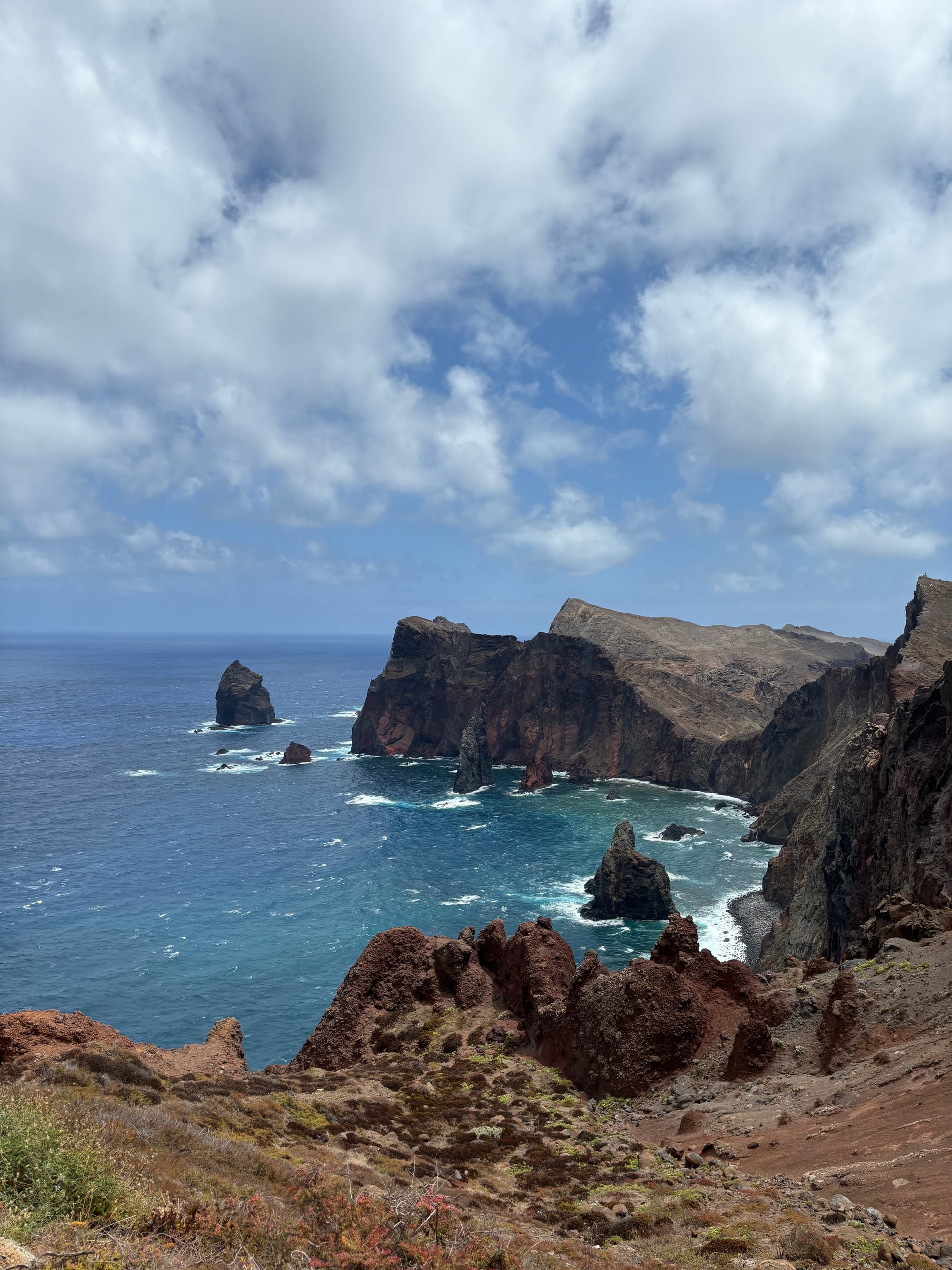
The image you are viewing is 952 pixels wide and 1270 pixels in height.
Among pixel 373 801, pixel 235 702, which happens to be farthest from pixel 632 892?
pixel 235 702

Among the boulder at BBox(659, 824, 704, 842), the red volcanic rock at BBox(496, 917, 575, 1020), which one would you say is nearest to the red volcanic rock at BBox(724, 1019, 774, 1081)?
the red volcanic rock at BBox(496, 917, 575, 1020)

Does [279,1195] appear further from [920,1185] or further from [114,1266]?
[920,1185]

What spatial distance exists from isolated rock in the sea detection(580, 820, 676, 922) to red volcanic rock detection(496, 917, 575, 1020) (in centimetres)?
4246

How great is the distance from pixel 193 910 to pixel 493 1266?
7495cm

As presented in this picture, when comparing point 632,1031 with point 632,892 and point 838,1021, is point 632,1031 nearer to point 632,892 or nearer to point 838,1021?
point 838,1021

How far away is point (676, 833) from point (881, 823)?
211ft

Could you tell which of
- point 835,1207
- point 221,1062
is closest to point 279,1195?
point 835,1207

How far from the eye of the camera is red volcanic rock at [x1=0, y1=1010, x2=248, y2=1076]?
23.6 meters

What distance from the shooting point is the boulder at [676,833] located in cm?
10756

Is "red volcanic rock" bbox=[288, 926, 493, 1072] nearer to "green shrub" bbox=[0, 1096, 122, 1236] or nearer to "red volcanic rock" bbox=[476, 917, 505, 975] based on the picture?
"red volcanic rock" bbox=[476, 917, 505, 975]

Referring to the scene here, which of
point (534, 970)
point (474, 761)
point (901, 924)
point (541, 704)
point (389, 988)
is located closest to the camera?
point (901, 924)

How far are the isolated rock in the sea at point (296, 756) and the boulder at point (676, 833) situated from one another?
7728 centimetres

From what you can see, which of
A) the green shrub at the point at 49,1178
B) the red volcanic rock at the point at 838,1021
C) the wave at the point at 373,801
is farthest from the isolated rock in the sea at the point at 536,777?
the green shrub at the point at 49,1178

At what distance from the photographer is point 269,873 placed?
290ft
